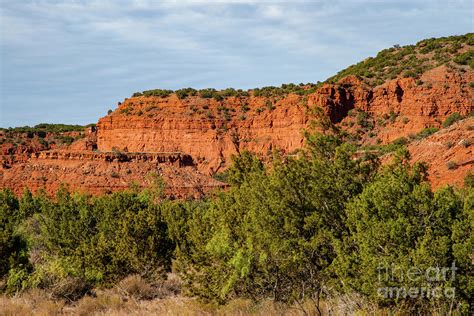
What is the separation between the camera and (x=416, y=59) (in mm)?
78375

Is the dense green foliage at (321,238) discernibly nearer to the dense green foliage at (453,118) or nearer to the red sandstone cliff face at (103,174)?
the dense green foliage at (453,118)

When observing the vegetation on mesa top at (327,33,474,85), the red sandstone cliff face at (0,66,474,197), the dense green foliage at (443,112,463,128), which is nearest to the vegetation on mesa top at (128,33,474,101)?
the vegetation on mesa top at (327,33,474,85)

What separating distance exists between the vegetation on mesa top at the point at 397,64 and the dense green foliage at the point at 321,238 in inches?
2388

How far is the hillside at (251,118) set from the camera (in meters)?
68.4

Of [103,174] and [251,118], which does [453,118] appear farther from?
[103,174]

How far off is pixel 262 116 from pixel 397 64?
21.8 m

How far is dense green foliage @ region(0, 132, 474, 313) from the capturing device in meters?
11.0

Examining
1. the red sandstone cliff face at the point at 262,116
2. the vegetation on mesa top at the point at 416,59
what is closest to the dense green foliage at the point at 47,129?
the red sandstone cliff face at the point at 262,116

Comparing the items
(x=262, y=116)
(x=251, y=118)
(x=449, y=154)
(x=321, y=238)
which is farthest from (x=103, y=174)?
(x=321, y=238)

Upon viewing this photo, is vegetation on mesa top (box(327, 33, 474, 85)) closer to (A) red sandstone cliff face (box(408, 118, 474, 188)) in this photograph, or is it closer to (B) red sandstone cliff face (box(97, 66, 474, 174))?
(B) red sandstone cliff face (box(97, 66, 474, 174))

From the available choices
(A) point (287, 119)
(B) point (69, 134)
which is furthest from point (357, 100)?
(B) point (69, 134)

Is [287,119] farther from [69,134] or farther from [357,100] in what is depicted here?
[69,134]

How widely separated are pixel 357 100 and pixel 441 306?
66.4 m

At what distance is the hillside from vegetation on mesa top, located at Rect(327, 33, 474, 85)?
0.16 meters
